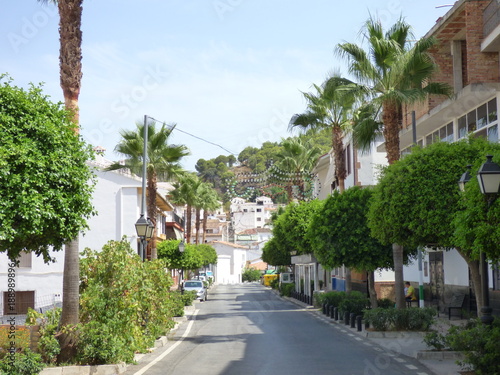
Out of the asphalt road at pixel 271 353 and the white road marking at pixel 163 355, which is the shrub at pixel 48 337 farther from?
the white road marking at pixel 163 355

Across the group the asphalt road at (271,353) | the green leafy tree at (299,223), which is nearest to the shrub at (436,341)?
the asphalt road at (271,353)

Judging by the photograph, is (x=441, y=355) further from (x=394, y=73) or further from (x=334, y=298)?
(x=334, y=298)

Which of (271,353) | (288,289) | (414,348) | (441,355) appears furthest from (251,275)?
(441,355)

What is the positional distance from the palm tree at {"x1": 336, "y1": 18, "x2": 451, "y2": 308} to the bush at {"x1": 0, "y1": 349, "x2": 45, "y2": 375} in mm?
13267

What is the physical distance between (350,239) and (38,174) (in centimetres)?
1777

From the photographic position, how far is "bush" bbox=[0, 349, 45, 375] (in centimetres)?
1212

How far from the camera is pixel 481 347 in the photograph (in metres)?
12.5

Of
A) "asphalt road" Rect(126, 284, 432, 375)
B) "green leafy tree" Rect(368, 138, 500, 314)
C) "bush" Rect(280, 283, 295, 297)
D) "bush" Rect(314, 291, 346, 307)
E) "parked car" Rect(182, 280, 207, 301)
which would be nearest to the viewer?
"asphalt road" Rect(126, 284, 432, 375)

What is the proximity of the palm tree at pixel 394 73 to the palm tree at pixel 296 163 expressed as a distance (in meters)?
27.2

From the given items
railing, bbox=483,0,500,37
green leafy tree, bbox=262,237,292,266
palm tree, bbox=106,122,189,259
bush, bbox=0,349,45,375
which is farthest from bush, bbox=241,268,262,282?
bush, bbox=0,349,45,375

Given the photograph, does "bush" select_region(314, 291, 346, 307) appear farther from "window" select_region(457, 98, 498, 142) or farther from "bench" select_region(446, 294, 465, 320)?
"window" select_region(457, 98, 498, 142)

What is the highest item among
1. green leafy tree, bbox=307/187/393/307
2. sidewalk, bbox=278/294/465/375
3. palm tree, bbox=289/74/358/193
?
palm tree, bbox=289/74/358/193

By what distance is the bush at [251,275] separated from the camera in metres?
126

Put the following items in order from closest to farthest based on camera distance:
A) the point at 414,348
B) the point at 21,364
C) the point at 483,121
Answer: the point at 21,364
the point at 414,348
the point at 483,121
